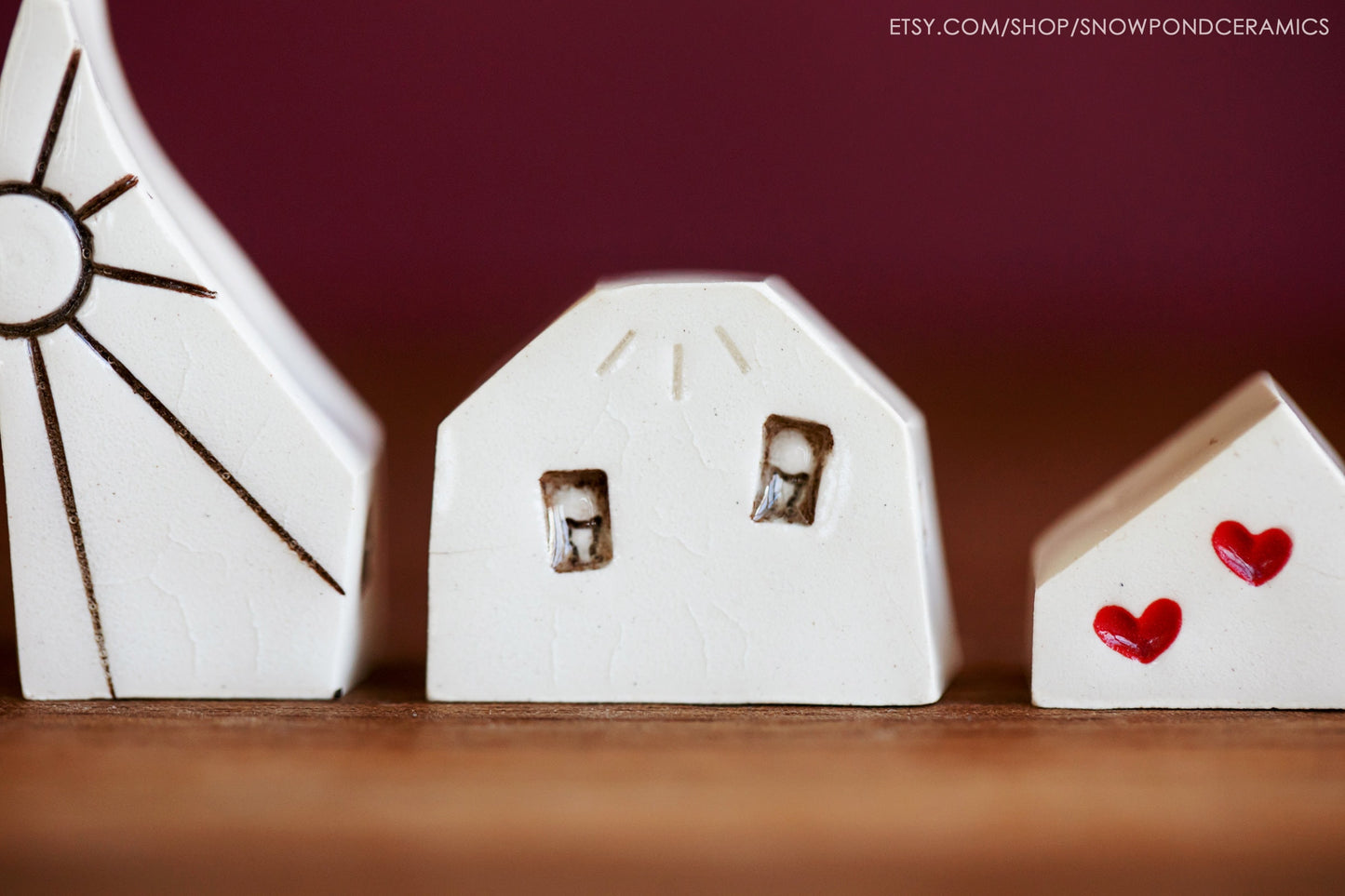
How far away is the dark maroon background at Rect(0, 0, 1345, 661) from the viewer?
1.06m

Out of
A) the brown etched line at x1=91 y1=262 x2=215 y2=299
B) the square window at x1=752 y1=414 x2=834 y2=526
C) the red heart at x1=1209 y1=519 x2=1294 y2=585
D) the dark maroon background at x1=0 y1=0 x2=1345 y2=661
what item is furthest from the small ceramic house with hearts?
the brown etched line at x1=91 y1=262 x2=215 y2=299

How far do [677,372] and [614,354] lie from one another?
0.12 ft

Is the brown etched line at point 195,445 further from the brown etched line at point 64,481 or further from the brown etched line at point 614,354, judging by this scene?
the brown etched line at point 614,354

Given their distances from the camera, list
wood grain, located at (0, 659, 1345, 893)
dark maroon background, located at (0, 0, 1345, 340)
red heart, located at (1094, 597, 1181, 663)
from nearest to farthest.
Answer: wood grain, located at (0, 659, 1345, 893), red heart, located at (1094, 597, 1181, 663), dark maroon background, located at (0, 0, 1345, 340)

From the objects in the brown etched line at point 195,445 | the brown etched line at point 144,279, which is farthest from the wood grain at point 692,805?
the brown etched line at point 144,279

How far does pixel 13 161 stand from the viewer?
0.70 meters

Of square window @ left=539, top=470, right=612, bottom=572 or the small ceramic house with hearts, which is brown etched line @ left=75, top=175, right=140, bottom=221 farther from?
the small ceramic house with hearts

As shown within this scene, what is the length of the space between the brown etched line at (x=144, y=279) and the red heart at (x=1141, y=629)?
52 centimetres

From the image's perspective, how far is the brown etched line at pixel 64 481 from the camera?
2.35 feet

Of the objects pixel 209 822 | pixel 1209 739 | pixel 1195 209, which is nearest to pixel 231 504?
pixel 209 822

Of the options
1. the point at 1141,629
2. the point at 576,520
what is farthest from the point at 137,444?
the point at 1141,629

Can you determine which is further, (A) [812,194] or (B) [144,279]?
(A) [812,194]

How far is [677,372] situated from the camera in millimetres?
699

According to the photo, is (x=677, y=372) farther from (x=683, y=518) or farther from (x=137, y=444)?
(x=137, y=444)
